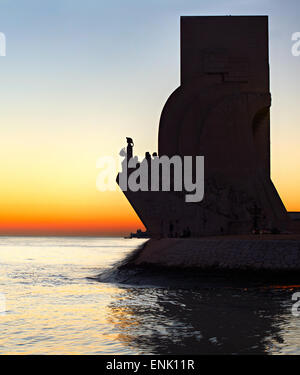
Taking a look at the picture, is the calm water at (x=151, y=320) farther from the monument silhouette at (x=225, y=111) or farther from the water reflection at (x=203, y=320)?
the monument silhouette at (x=225, y=111)

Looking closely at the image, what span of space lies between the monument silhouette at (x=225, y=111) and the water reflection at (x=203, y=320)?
1556 cm

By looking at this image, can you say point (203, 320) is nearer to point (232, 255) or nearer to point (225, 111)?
point (232, 255)

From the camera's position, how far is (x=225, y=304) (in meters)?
10.6

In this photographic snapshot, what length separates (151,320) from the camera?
29.4ft

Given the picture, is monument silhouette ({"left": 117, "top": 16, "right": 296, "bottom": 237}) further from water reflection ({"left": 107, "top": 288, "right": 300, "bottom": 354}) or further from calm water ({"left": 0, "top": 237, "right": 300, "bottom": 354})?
water reflection ({"left": 107, "top": 288, "right": 300, "bottom": 354})

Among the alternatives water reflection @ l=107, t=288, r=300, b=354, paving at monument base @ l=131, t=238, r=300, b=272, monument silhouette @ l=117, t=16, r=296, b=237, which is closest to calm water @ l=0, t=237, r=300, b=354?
water reflection @ l=107, t=288, r=300, b=354

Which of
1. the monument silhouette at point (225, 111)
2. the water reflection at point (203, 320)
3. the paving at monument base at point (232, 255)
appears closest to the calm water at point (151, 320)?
the water reflection at point (203, 320)

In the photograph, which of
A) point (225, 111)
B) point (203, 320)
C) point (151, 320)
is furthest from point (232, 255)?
point (225, 111)

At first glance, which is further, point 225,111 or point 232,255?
point 225,111

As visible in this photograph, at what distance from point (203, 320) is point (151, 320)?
0.91 meters

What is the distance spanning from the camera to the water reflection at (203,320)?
6.89 meters

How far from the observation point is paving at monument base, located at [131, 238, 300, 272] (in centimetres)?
1436

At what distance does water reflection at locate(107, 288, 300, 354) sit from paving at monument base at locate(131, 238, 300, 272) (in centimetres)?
173
